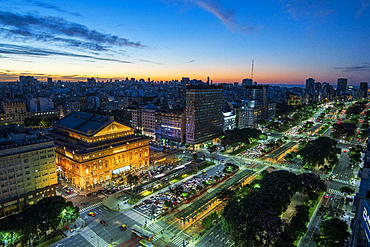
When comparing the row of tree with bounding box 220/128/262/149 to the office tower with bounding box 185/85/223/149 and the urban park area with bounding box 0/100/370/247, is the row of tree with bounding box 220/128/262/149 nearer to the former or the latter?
the office tower with bounding box 185/85/223/149

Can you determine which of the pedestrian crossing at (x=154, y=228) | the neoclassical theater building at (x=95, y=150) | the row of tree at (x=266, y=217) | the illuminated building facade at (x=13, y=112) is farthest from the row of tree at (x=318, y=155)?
the illuminated building facade at (x=13, y=112)

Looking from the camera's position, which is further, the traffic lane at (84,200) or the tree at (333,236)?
the traffic lane at (84,200)

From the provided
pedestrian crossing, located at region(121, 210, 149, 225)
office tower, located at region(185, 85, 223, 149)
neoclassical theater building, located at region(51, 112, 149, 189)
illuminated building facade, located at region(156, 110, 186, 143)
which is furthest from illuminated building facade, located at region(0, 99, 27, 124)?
pedestrian crossing, located at region(121, 210, 149, 225)

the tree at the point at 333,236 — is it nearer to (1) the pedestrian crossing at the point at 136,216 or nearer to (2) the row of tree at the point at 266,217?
(2) the row of tree at the point at 266,217

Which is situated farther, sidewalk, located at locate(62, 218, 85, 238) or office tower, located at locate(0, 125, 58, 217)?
office tower, located at locate(0, 125, 58, 217)

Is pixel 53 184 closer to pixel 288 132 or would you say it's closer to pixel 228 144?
pixel 228 144

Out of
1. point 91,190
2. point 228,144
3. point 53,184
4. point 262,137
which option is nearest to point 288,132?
point 262,137

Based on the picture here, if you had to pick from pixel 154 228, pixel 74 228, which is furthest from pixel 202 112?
pixel 74 228
